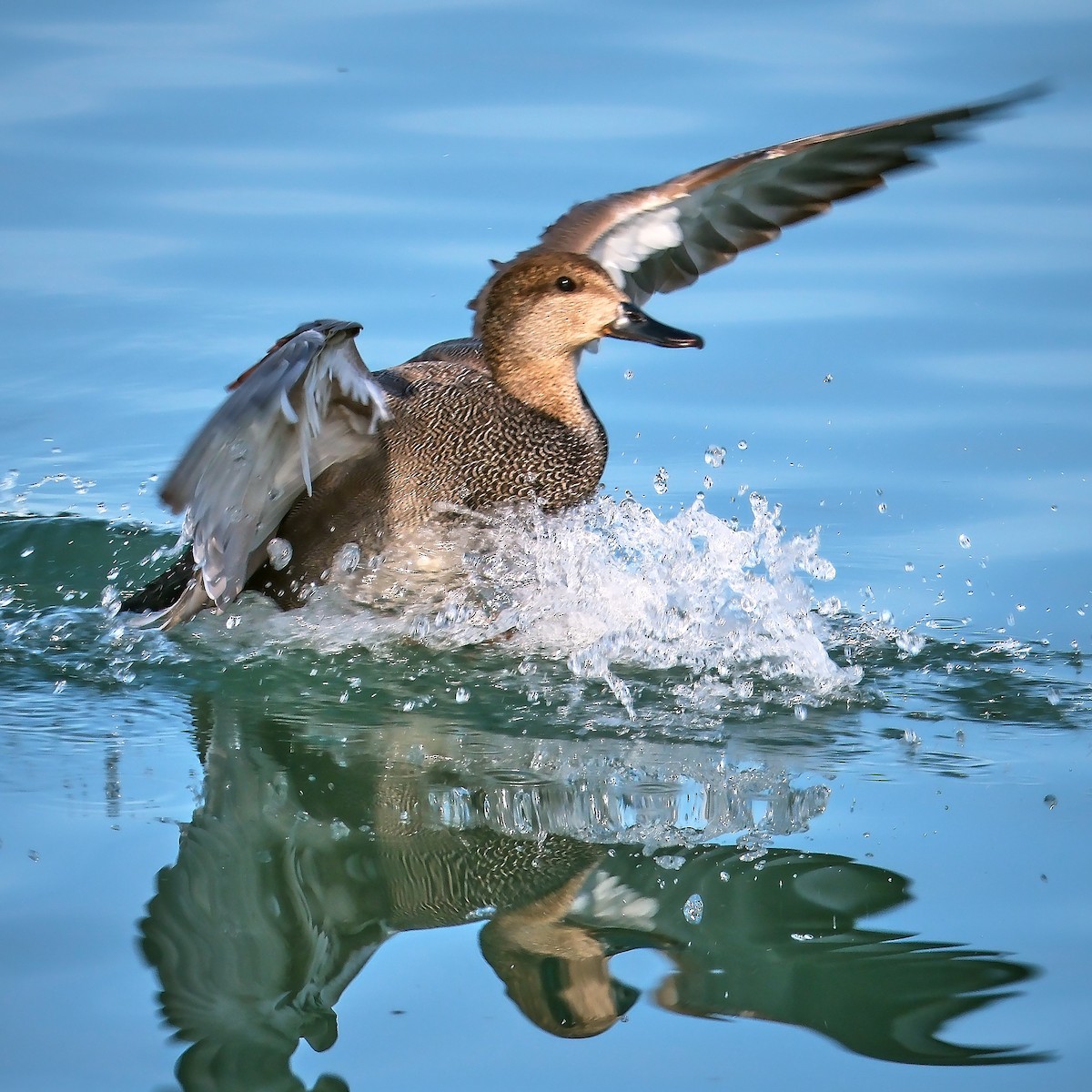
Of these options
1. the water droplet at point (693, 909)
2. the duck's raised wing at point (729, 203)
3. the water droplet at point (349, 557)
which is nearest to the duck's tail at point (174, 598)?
the water droplet at point (349, 557)

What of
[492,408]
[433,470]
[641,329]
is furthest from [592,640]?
[641,329]

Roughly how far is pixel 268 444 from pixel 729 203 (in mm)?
2045

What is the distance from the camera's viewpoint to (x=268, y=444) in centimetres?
461

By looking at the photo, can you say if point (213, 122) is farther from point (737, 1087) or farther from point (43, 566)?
point (737, 1087)

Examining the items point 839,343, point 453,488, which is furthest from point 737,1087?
point 839,343

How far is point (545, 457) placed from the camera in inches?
215

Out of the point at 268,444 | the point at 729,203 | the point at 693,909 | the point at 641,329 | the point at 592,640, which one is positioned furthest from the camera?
the point at 729,203

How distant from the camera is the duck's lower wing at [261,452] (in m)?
4.23

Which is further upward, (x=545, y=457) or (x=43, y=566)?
(x=545, y=457)

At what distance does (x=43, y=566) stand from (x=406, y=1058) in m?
3.42

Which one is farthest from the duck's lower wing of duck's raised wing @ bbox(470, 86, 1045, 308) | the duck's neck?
duck's raised wing @ bbox(470, 86, 1045, 308)

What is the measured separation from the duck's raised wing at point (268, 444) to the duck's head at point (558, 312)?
616 millimetres

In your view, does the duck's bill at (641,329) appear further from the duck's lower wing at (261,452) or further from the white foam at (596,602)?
the duck's lower wing at (261,452)

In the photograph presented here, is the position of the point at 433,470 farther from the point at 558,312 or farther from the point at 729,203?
the point at 729,203
